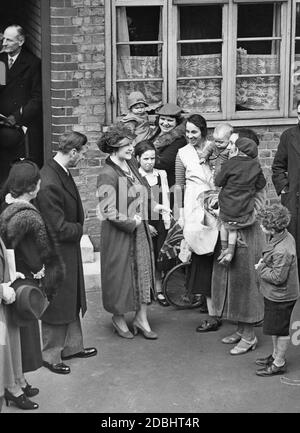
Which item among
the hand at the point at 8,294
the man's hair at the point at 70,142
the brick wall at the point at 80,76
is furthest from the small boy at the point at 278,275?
the brick wall at the point at 80,76

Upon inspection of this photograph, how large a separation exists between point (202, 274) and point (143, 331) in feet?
2.39

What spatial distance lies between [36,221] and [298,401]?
89.3 inches

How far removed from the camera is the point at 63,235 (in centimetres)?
651

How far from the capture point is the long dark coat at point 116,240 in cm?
709

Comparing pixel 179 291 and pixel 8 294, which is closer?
pixel 8 294

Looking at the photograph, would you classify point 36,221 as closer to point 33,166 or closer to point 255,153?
point 33,166

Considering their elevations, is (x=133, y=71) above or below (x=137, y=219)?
above

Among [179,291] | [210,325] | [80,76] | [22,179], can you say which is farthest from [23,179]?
[80,76]

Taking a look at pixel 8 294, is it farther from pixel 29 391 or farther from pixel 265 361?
pixel 265 361

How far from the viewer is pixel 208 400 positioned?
611 centimetres

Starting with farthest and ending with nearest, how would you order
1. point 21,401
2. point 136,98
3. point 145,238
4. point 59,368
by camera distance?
point 136,98 < point 145,238 < point 59,368 < point 21,401

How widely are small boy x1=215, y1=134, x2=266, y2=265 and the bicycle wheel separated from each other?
1123mm

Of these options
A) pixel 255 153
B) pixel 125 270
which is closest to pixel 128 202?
pixel 125 270

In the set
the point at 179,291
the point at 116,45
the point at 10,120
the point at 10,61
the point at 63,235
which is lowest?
the point at 179,291
